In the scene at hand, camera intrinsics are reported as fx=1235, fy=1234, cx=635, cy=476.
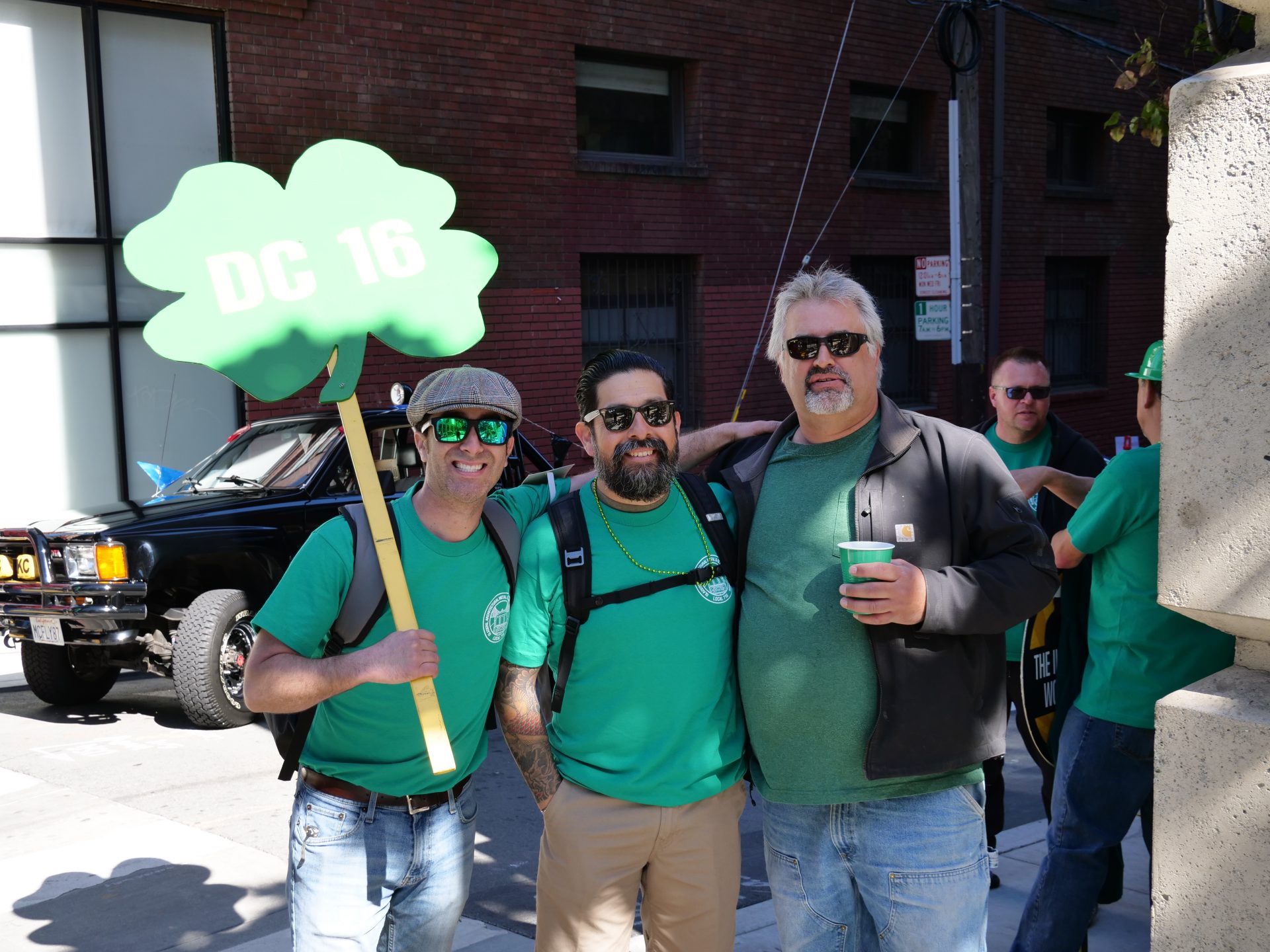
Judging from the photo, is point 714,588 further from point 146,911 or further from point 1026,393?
point 146,911

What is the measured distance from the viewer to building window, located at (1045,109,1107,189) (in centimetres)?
1852

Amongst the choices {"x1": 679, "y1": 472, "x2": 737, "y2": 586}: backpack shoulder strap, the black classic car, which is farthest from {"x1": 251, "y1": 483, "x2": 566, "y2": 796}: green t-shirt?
the black classic car

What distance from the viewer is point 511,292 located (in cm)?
1283

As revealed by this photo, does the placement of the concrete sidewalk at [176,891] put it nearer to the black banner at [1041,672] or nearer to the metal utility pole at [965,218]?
the black banner at [1041,672]

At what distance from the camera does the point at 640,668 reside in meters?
2.73

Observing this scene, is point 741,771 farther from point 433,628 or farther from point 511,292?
point 511,292

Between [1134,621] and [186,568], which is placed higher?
[1134,621]

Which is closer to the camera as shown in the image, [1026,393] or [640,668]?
[640,668]

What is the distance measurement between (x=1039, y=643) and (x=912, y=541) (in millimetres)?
1648

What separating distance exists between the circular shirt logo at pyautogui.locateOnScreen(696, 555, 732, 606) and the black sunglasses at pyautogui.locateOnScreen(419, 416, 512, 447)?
552 millimetres

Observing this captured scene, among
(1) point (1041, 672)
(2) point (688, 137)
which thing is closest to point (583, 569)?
(1) point (1041, 672)

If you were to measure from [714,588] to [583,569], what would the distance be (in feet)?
1.00

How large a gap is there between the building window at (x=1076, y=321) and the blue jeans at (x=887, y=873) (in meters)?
17.3

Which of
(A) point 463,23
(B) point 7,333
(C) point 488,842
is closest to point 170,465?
(B) point 7,333
